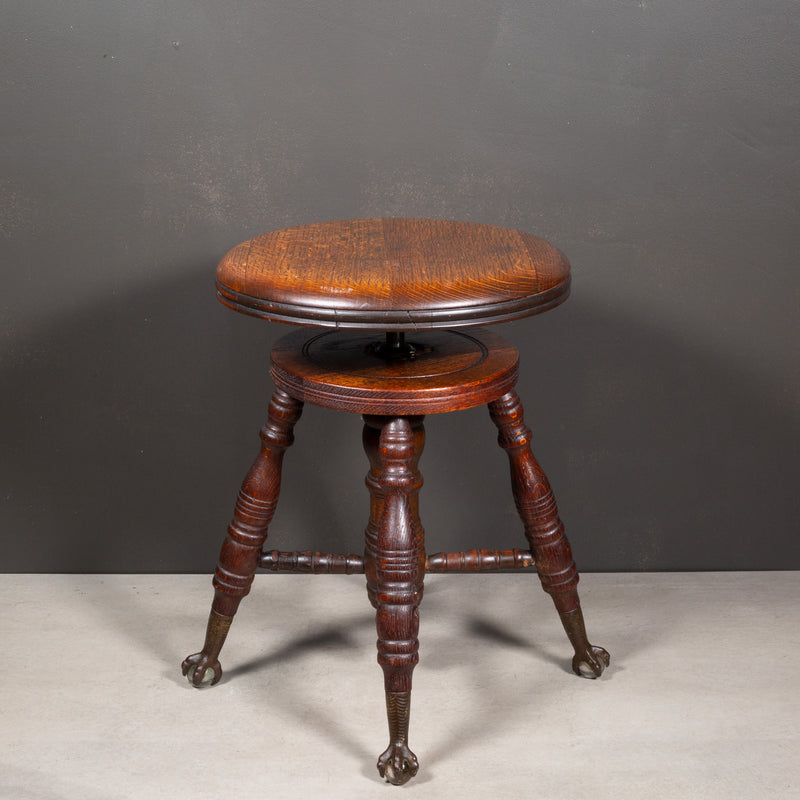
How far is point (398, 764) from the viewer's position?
63.8 inches

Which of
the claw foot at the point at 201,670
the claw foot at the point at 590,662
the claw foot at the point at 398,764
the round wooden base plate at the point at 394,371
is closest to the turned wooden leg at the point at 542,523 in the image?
the claw foot at the point at 590,662

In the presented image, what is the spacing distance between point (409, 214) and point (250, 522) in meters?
0.70

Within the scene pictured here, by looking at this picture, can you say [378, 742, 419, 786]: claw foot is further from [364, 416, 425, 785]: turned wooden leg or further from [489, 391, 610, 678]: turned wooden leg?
[489, 391, 610, 678]: turned wooden leg

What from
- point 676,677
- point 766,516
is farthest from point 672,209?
point 676,677

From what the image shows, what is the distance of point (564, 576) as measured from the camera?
1847 mm

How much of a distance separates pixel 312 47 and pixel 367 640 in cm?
113

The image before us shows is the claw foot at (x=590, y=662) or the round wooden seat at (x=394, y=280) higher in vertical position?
the round wooden seat at (x=394, y=280)

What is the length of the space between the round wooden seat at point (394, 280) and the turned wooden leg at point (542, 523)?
0.27 metres

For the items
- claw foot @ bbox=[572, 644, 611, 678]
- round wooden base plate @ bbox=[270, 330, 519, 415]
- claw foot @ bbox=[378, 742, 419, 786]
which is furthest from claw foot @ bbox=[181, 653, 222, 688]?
claw foot @ bbox=[572, 644, 611, 678]

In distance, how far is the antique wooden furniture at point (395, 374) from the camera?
1.46m

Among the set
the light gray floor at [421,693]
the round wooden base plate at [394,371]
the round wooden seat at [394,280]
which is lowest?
the light gray floor at [421,693]

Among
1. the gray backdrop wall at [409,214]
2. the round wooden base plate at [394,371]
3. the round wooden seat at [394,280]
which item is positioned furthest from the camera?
the gray backdrop wall at [409,214]

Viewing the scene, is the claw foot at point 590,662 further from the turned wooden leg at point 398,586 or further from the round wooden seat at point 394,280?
the round wooden seat at point 394,280

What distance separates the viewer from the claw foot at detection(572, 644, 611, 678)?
190 centimetres
